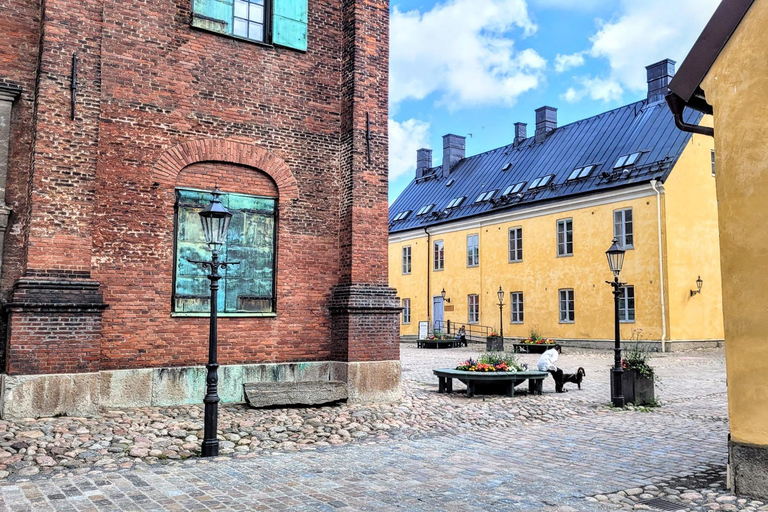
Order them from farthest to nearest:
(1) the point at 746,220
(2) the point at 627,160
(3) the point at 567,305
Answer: (3) the point at 567,305
(2) the point at 627,160
(1) the point at 746,220

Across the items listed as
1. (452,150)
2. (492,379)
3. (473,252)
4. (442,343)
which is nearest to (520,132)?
(452,150)

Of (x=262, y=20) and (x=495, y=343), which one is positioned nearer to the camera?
(x=262, y=20)

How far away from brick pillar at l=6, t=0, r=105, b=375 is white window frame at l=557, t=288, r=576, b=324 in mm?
23306

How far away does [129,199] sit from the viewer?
1059cm

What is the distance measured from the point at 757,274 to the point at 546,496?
264 centimetres

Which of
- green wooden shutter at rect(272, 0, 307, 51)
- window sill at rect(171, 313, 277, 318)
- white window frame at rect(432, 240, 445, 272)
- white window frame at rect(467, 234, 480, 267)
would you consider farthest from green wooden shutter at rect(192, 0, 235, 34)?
white window frame at rect(432, 240, 445, 272)

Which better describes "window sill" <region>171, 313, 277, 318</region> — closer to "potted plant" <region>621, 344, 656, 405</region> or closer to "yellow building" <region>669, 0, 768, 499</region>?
"potted plant" <region>621, 344, 656, 405</region>

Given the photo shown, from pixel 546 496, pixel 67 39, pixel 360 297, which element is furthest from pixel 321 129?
pixel 546 496

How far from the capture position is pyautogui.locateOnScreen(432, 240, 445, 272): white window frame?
37750 mm

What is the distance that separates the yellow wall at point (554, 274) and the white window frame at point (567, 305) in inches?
7.7

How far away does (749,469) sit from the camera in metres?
5.79

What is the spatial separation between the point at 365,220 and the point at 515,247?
21.6 meters

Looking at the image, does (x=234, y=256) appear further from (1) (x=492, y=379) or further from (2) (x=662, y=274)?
(2) (x=662, y=274)

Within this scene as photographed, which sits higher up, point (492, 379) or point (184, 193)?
point (184, 193)
